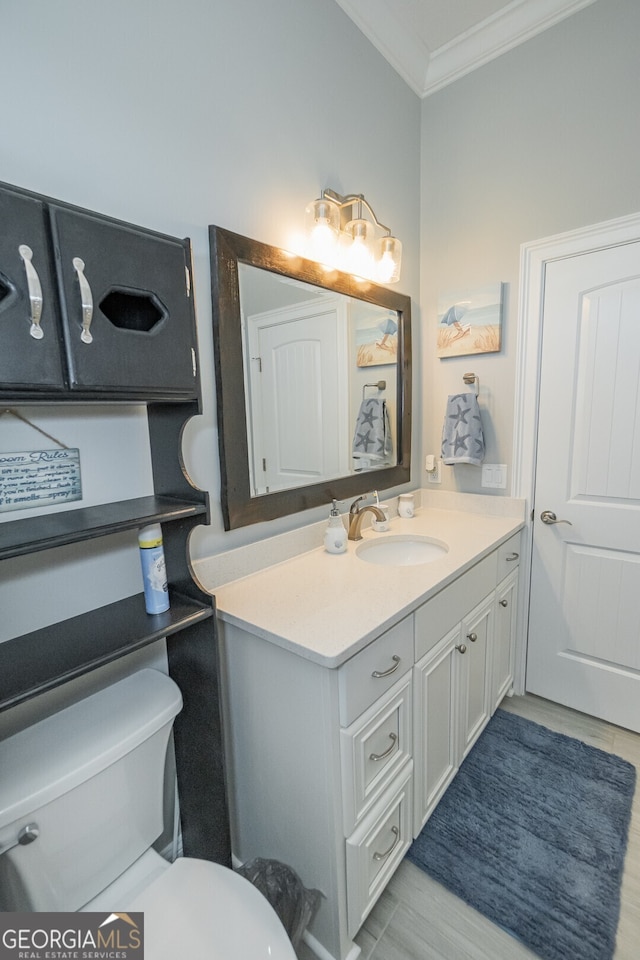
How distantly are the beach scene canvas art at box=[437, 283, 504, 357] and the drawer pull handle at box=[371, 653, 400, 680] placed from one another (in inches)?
56.4

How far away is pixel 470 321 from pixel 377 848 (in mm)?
1965

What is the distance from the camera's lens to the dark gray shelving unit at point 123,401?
0.71m

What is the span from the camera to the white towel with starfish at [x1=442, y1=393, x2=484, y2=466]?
1920 mm

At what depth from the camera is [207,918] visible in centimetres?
84

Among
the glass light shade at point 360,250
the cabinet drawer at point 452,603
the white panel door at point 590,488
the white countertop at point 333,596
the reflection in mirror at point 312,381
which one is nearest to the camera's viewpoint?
the white countertop at point 333,596

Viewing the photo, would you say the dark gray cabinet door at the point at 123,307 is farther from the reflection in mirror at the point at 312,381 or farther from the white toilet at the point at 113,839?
the white toilet at the point at 113,839

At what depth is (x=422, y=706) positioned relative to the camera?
126 centimetres

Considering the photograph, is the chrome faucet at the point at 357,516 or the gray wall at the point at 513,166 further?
the chrome faucet at the point at 357,516

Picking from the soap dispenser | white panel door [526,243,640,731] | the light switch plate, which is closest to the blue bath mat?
white panel door [526,243,640,731]

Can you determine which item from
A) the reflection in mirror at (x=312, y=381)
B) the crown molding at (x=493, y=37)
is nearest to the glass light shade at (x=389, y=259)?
the reflection in mirror at (x=312, y=381)

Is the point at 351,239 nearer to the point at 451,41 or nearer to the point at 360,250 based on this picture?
the point at 360,250

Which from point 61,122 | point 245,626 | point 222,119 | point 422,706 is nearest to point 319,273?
point 222,119

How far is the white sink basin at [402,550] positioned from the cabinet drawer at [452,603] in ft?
0.63

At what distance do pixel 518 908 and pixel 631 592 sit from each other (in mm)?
1169
